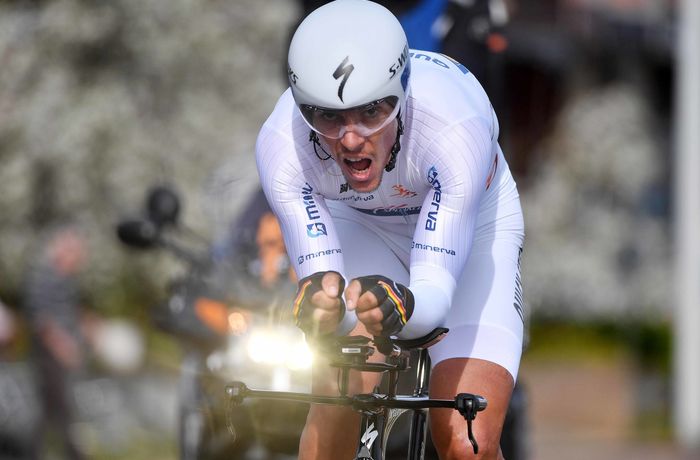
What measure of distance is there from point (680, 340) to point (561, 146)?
11165mm

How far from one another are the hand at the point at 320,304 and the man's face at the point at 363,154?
1.60 ft

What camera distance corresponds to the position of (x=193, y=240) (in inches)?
536

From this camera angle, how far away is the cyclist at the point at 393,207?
4699 mm

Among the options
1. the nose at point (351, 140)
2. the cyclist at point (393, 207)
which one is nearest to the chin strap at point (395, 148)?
the cyclist at point (393, 207)

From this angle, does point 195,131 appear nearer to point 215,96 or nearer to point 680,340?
point 215,96

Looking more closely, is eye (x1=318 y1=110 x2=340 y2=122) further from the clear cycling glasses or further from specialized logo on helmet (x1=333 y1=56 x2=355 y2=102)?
specialized logo on helmet (x1=333 y1=56 x2=355 y2=102)

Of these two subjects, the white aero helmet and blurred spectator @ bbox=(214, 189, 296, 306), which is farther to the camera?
blurred spectator @ bbox=(214, 189, 296, 306)

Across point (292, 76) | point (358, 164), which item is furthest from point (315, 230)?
point (292, 76)

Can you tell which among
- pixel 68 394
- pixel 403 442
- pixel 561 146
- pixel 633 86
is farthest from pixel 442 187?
pixel 633 86

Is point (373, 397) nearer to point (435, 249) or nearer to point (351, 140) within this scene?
point (435, 249)

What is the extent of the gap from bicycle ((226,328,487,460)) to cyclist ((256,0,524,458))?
0.07 metres

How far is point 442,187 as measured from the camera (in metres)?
5.03

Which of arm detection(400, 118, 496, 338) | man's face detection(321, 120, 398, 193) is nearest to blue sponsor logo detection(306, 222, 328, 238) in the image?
man's face detection(321, 120, 398, 193)

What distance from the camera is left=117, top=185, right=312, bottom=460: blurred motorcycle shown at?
279 inches
